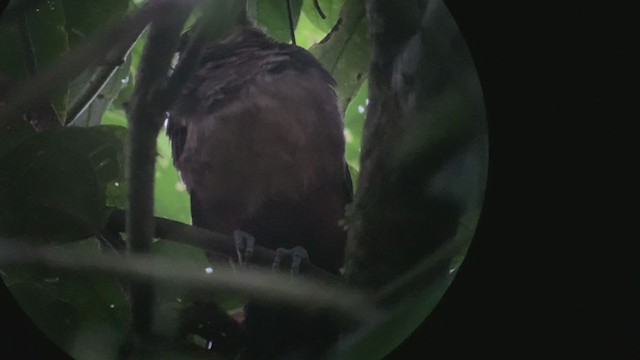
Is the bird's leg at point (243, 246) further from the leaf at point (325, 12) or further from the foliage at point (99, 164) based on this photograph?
the leaf at point (325, 12)

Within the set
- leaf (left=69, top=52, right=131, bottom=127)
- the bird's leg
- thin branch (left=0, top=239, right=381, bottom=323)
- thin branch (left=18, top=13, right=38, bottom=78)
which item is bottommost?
thin branch (left=0, top=239, right=381, bottom=323)

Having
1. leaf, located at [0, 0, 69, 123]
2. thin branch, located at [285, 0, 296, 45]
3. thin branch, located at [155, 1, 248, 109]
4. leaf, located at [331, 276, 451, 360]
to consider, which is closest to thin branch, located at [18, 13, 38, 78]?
leaf, located at [0, 0, 69, 123]

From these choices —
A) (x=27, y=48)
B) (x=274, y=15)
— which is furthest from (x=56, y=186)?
(x=274, y=15)

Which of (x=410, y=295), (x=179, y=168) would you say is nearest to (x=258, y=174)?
(x=179, y=168)

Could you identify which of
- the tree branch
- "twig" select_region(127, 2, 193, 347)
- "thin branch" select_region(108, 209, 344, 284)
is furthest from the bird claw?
the tree branch

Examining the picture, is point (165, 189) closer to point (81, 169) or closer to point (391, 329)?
point (81, 169)

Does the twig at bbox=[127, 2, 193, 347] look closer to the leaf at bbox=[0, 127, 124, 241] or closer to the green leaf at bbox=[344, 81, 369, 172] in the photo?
the leaf at bbox=[0, 127, 124, 241]

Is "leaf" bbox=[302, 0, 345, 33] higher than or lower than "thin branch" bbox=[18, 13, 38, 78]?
higher

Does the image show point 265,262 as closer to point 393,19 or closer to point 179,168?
point 179,168
